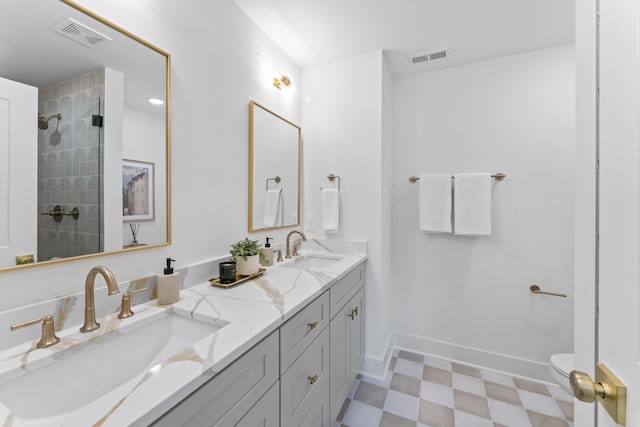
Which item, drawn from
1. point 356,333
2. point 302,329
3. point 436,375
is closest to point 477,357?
point 436,375

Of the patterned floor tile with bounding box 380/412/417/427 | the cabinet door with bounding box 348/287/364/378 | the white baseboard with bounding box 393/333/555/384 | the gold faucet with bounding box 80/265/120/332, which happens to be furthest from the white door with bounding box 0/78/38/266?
the white baseboard with bounding box 393/333/555/384

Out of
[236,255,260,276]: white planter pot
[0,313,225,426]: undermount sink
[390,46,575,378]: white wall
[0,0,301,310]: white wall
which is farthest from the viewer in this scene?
[390,46,575,378]: white wall

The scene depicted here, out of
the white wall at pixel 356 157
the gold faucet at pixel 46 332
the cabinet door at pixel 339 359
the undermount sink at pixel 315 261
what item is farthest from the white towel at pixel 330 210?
the gold faucet at pixel 46 332

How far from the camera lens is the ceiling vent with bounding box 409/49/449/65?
6.65 ft

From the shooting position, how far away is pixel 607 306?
461 millimetres

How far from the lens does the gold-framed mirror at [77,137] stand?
79 centimetres

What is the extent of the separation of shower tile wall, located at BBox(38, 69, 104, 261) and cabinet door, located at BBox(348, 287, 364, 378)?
1.36 meters

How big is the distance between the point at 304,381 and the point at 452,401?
1.26 metres

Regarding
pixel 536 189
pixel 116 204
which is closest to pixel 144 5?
pixel 116 204

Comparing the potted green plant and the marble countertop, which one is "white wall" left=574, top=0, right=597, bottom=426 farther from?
the potted green plant

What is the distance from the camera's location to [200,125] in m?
1.36

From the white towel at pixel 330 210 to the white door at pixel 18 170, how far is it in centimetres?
163

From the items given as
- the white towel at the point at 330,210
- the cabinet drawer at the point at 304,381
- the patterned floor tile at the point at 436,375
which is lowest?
the patterned floor tile at the point at 436,375

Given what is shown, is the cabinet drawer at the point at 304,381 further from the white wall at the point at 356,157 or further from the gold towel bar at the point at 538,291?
the gold towel bar at the point at 538,291
